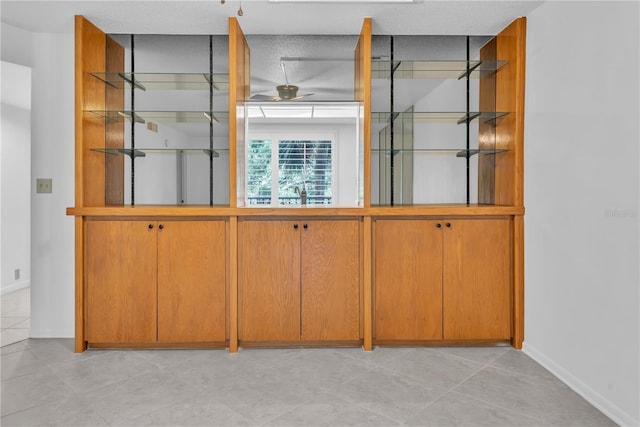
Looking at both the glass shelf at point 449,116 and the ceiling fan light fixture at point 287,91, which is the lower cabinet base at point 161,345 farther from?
the ceiling fan light fixture at point 287,91

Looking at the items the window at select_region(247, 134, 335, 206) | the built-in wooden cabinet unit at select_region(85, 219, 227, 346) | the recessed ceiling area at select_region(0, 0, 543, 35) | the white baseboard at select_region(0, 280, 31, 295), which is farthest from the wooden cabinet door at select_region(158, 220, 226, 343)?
the window at select_region(247, 134, 335, 206)

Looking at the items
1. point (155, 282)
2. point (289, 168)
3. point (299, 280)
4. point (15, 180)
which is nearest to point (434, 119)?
point (299, 280)

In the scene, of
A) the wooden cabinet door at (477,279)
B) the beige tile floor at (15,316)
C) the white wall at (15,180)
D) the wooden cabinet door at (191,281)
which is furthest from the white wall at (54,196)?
the wooden cabinet door at (477,279)

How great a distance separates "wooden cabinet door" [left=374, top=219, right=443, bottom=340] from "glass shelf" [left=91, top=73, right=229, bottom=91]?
1.53 metres

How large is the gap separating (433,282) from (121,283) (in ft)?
6.68

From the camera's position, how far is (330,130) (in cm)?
652

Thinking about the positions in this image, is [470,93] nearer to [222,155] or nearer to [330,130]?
[222,155]

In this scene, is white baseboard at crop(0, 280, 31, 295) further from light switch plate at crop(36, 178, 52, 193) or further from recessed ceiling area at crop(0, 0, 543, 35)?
recessed ceiling area at crop(0, 0, 543, 35)

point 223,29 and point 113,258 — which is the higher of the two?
point 223,29

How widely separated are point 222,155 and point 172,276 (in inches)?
35.4

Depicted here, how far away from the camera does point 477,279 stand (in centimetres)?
272

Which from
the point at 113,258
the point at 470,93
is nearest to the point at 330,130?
the point at 470,93

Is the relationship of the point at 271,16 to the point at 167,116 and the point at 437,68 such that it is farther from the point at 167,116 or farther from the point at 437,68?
the point at 437,68

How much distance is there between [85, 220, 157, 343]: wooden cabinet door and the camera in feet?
8.77
